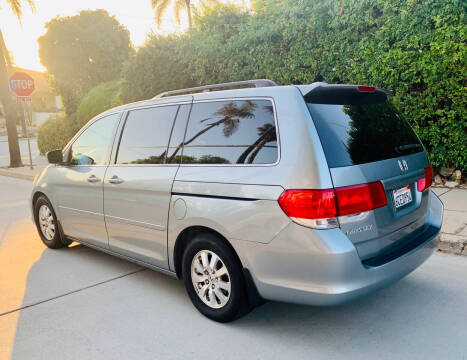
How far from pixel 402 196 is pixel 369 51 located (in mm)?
4931

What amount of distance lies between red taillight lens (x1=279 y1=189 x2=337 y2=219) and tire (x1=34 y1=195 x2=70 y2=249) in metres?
3.60

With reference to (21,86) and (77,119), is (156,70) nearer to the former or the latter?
(21,86)

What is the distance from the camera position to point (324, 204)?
8.90 ft

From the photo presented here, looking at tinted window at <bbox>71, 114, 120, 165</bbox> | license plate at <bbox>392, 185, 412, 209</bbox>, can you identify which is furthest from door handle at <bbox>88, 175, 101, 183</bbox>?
license plate at <bbox>392, 185, 412, 209</bbox>

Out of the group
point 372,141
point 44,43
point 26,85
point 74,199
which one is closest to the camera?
point 372,141

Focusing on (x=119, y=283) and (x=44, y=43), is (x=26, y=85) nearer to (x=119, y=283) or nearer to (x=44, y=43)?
(x=119, y=283)

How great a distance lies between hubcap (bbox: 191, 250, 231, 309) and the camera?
3289mm

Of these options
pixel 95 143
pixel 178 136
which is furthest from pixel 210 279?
pixel 95 143

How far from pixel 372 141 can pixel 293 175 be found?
2.45 ft

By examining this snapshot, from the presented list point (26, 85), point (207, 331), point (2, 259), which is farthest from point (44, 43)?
point (207, 331)

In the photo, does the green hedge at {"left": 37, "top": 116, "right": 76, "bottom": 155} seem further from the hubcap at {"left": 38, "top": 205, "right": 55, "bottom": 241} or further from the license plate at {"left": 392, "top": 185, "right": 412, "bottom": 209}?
the license plate at {"left": 392, "top": 185, "right": 412, "bottom": 209}

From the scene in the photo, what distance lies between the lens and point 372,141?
314cm

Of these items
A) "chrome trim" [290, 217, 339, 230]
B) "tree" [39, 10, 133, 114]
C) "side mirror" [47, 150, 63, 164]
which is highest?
"tree" [39, 10, 133, 114]

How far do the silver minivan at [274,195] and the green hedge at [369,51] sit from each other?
3668 millimetres
